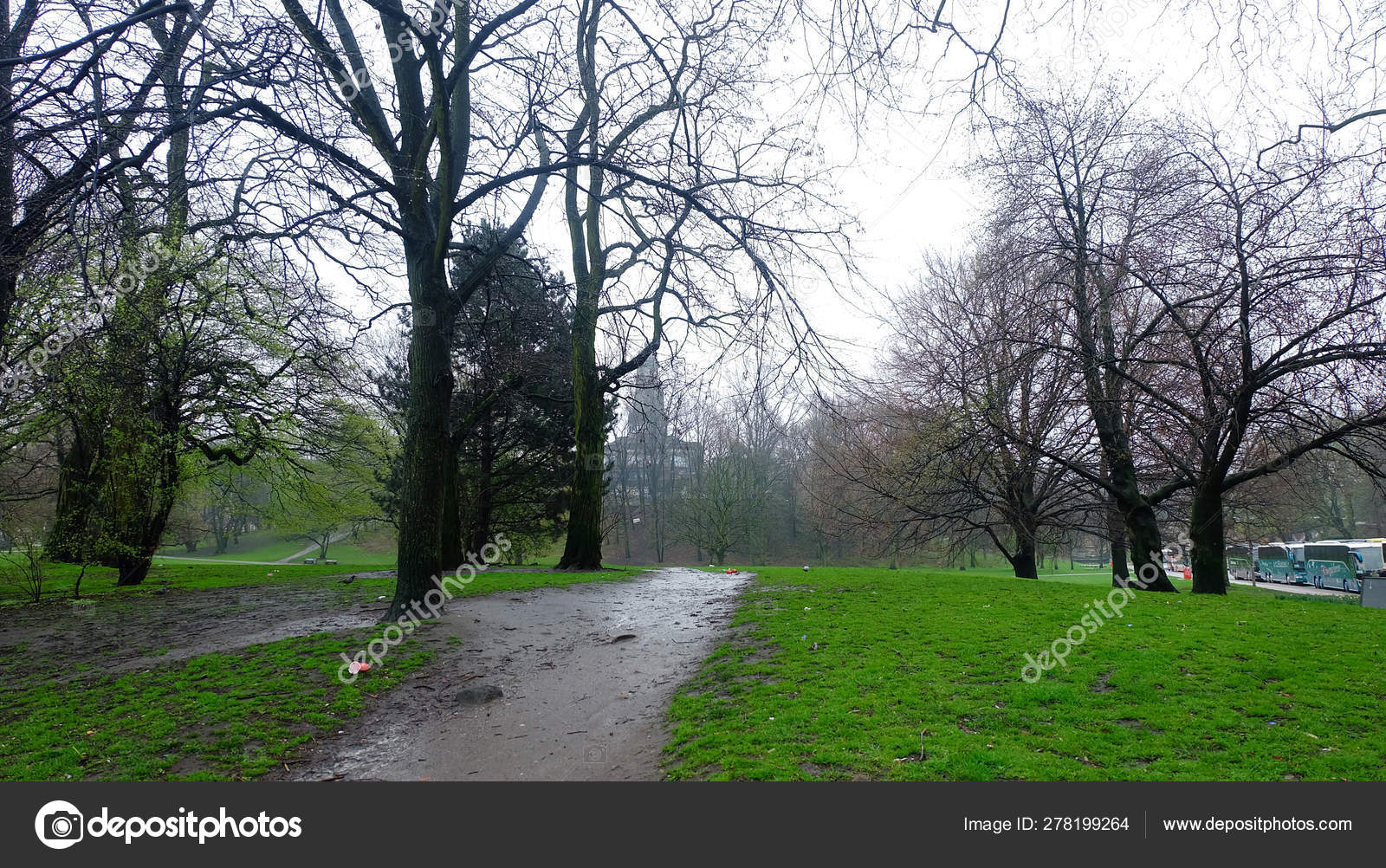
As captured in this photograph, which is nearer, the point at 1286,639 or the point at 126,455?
the point at 1286,639

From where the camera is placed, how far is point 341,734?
5117 mm

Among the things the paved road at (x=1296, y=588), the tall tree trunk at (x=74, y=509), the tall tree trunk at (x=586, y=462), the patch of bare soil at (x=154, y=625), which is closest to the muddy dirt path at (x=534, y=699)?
the patch of bare soil at (x=154, y=625)

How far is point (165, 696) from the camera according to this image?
221 inches

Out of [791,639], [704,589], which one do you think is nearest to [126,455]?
[704,589]

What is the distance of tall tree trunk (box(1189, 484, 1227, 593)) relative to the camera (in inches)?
463

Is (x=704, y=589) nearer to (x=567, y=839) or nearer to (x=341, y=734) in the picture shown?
(x=341, y=734)

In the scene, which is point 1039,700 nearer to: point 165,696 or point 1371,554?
point 165,696

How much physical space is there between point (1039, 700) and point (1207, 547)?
9.82 meters

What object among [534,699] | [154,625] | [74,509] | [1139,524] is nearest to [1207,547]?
[1139,524]

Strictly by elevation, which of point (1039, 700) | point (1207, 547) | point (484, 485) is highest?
point (484, 485)

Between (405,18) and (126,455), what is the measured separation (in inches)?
462

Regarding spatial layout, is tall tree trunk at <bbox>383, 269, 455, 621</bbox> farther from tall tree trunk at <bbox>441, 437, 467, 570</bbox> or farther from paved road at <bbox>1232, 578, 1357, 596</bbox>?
paved road at <bbox>1232, 578, 1357, 596</bbox>

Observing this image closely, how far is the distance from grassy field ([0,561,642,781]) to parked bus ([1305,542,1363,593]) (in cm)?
3920

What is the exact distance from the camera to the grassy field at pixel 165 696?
441 centimetres
